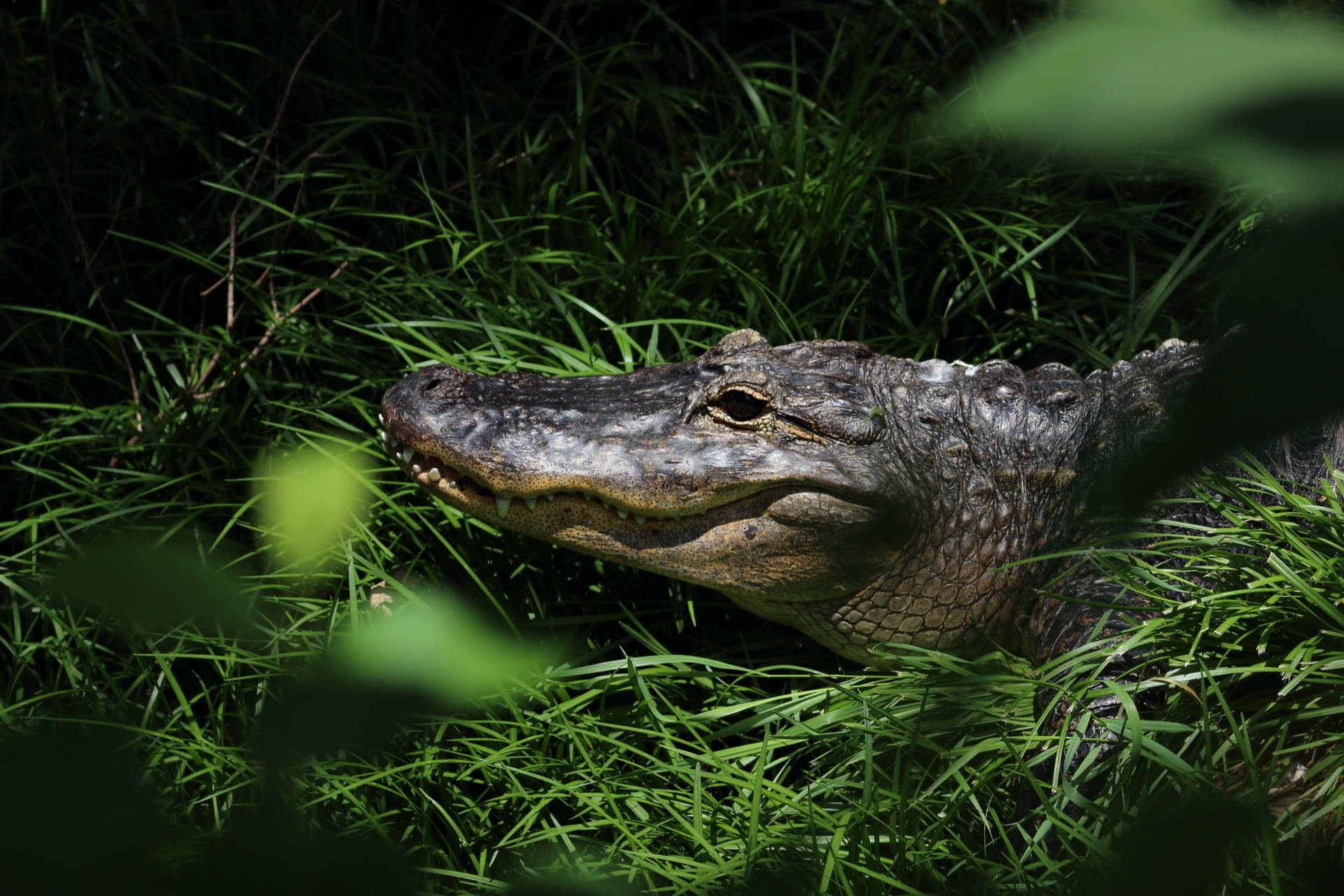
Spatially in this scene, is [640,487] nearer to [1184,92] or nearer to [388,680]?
[388,680]

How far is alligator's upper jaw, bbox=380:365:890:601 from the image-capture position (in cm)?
298

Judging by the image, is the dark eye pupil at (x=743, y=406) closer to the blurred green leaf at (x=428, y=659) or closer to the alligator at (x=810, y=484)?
the alligator at (x=810, y=484)

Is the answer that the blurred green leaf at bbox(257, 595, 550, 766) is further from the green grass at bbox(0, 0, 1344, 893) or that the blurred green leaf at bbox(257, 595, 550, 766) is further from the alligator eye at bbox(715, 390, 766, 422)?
the alligator eye at bbox(715, 390, 766, 422)

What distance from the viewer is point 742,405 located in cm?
309

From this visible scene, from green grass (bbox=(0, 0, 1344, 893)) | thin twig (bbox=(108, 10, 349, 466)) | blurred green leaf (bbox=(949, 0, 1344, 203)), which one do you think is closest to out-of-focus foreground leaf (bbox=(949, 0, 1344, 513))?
blurred green leaf (bbox=(949, 0, 1344, 203))

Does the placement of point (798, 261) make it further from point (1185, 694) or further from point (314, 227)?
point (1185, 694)

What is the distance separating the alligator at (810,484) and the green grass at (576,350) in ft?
0.64

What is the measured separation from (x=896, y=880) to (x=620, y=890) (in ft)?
5.64

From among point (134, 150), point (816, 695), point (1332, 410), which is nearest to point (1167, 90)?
point (1332, 410)

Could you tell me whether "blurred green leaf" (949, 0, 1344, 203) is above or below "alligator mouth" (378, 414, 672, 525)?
above

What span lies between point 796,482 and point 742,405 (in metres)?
0.28

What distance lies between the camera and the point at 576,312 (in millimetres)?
4121

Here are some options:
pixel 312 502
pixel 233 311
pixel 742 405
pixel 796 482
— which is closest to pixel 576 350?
pixel 742 405

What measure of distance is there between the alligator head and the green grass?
0.22 metres
